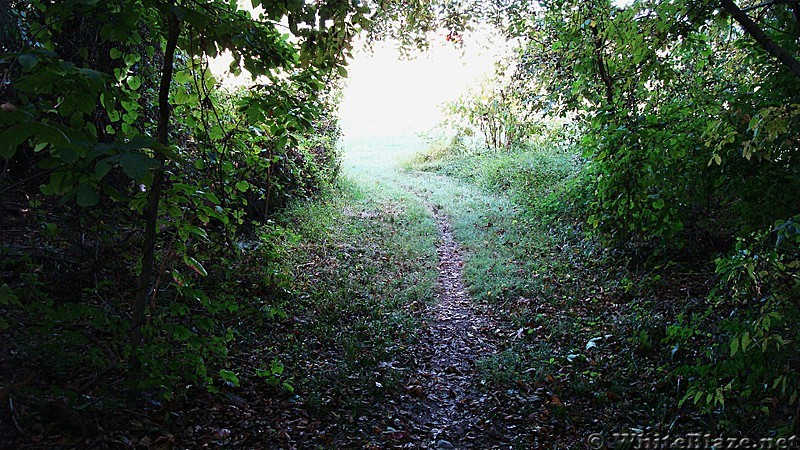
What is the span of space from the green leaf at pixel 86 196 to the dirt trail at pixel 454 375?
150 inches

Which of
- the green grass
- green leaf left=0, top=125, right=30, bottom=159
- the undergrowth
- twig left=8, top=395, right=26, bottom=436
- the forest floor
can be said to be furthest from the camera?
the green grass

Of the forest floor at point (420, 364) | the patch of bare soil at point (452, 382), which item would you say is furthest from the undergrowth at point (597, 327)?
the patch of bare soil at point (452, 382)

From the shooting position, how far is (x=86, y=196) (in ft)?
6.73

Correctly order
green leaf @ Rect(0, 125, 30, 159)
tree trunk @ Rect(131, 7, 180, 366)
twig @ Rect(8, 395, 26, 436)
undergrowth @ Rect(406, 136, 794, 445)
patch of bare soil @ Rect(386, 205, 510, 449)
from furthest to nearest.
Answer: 1. patch of bare soil @ Rect(386, 205, 510, 449)
2. undergrowth @ Rect(406, 136, 794, 445)
3. tree trunk @ Rect(131, 7, 180, 366)
4. twig @ Rect(8, 395, 26, 436)
5. green leaf @ Rect(0, 125, 30, 159)

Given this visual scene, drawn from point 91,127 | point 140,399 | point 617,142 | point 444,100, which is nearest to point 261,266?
point 140,399

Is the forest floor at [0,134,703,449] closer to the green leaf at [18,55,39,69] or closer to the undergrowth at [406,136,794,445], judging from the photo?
the undergrowth at [406,136,794,445]

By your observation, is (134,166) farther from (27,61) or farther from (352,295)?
(352,295)

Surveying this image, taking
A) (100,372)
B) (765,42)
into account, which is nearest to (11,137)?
(100,372)

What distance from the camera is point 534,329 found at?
6.68 m

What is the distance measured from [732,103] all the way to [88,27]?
26.3 ft

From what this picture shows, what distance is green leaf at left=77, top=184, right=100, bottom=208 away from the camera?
2.02 meters

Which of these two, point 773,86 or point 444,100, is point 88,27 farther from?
point 444,100

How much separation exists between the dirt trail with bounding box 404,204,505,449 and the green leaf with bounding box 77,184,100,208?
380cm

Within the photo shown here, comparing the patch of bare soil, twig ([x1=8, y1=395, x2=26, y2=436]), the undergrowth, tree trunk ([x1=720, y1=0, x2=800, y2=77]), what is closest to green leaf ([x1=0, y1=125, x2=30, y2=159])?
twig ([x1=8, y1=395, x2=26, y2=436])
